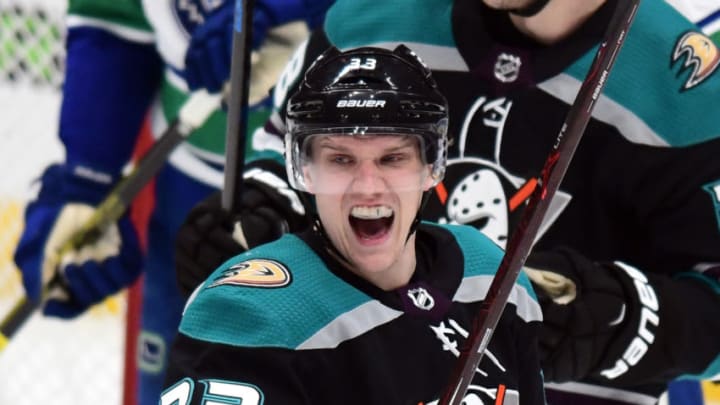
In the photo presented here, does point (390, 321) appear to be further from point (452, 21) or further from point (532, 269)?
point (452, 21)

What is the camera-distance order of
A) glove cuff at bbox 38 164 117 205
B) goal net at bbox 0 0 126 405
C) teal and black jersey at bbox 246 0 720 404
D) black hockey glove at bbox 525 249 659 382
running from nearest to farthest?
1. black hockey glove at bbox 525 249 659 382
2. teal and black jersey at bbox 246 0 720 404
3. glove cuff at bbox 38 164 117 205
4. goal net at bbox 0 0 126 405

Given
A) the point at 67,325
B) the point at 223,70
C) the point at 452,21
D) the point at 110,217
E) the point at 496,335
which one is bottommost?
the point at 67,325

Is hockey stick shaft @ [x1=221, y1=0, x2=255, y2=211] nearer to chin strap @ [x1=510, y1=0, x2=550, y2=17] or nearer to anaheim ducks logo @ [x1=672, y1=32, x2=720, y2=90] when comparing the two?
chin strap @ [x1=510, y1=0, x2=550, y2=17]

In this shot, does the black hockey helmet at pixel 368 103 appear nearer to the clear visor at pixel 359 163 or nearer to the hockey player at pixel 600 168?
the clear visor at pixel 359 163

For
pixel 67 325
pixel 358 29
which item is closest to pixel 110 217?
pixel 358 29

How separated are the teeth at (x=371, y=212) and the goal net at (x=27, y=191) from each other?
214 centimetres

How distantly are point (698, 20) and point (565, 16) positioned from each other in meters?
0.50

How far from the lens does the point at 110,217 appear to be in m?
2.47

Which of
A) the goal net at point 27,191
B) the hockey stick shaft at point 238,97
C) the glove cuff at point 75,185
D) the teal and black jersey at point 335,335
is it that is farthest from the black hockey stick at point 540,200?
the goal net at point 27,191

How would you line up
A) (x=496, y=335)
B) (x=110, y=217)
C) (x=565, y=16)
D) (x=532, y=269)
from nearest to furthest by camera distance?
1. (x=496, y=335)
2. (x=532, y=269)
3. (x=565, y=16)
4. (x=110, y=217)

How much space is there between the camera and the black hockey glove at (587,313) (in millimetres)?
1704

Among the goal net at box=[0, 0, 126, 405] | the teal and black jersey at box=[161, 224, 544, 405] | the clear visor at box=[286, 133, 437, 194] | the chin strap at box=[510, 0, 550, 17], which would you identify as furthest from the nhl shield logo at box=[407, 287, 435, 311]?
the goal net at box=[0, 0, 126, 405]

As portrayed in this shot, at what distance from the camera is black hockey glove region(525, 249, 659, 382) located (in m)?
1.70

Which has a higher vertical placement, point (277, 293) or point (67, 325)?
point (277, 293)
